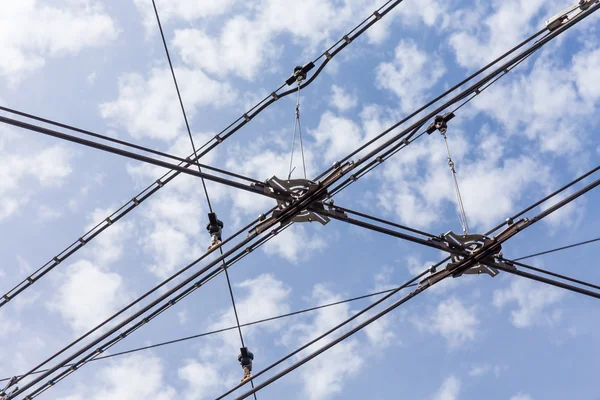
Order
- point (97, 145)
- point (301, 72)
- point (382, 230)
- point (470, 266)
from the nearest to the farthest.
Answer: point (97, 145) < point (382, 230) < point (470, 266) < point (301, 72)

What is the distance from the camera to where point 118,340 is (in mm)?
12172

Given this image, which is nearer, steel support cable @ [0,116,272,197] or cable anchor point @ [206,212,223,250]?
steel support cable @ [0,116,272,197]

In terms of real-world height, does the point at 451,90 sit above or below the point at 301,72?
below

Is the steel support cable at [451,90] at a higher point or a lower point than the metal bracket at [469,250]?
higher

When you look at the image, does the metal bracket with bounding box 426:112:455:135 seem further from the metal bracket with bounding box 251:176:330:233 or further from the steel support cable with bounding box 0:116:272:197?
the steel support cable with bounding box 0:116:272:197

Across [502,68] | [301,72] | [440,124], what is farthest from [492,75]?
[301,72]

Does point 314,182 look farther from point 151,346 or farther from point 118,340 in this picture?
point 151,346

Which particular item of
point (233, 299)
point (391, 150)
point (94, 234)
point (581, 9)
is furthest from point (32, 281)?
point (581, 9)

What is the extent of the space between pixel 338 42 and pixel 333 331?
545cm

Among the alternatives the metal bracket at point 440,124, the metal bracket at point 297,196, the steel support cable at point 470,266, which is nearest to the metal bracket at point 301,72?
the metal bracket at point 440,124

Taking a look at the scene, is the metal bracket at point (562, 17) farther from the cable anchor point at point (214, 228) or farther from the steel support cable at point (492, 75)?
the cable anchor point at point (214, 228)

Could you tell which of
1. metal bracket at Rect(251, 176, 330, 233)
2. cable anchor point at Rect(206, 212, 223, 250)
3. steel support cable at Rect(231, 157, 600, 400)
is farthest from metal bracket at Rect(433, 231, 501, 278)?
cable anchor point at Rect(206, 212, 223, 250)

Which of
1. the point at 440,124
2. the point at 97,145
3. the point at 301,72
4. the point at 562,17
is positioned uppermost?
the point at 301,72

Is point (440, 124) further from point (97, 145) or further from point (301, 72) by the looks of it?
point (97, 145)
